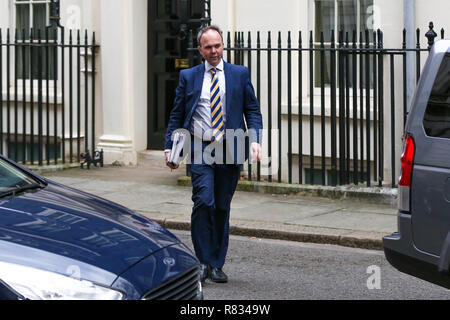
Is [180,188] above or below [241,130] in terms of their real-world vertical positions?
below

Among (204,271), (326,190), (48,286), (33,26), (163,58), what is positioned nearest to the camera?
(48,286)

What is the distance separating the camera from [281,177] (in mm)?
12102

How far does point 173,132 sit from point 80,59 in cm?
667

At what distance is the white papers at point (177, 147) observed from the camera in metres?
7.23

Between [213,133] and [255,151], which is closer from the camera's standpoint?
[255,151]

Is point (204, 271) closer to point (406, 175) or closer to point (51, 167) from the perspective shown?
point (406, 175)

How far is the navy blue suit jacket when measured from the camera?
7262 mm

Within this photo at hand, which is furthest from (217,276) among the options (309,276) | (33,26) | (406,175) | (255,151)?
Result: (33,26)

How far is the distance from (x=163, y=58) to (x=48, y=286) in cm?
973

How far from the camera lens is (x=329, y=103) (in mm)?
11789
